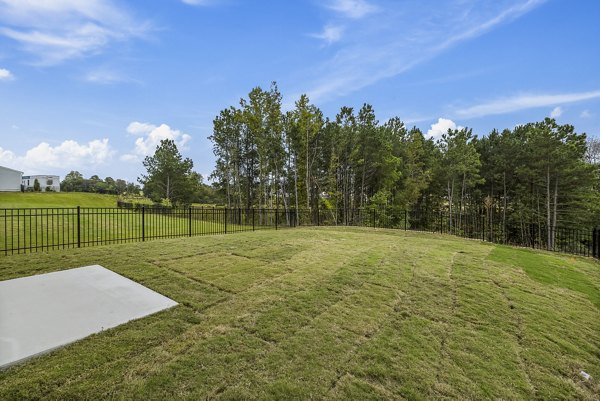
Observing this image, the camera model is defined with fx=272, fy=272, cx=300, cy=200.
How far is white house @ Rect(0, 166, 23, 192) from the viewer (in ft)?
122

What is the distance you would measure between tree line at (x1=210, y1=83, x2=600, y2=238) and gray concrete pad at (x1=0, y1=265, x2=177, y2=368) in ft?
57.2

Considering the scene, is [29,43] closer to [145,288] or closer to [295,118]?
[145,288]

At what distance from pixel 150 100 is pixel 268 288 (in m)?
11.1

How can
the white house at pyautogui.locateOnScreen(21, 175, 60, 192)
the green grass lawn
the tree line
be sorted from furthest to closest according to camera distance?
the white house at pyautogui.locateOnScreen(21, 175, 60, 192) < the tree line < the green grass lawn

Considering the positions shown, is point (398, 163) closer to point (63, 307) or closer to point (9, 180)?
point (63, 307)

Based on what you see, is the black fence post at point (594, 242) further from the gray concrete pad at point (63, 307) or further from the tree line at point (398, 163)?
the gray concrete pad at point (63, 307)

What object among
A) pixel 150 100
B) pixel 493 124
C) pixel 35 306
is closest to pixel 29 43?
pixel 150 100

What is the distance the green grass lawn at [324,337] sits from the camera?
2.14m

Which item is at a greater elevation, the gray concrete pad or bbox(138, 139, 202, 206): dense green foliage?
bbox(138, 139, 202, 206): dense green foliage

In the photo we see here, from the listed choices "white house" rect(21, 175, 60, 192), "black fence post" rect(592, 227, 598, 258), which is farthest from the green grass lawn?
"white house" rect(21, 175, 60, 192)

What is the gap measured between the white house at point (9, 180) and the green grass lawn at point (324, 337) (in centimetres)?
4715

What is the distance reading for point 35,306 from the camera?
328 centimetres

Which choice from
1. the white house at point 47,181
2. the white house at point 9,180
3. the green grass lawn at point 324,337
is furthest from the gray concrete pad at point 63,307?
the white house at point 47,181

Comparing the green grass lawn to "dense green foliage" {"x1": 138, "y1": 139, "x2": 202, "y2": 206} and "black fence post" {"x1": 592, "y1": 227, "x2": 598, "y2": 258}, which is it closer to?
"black fence post" {"x1": 592, "y1": 227, "x2": 598, "y2": 258}
